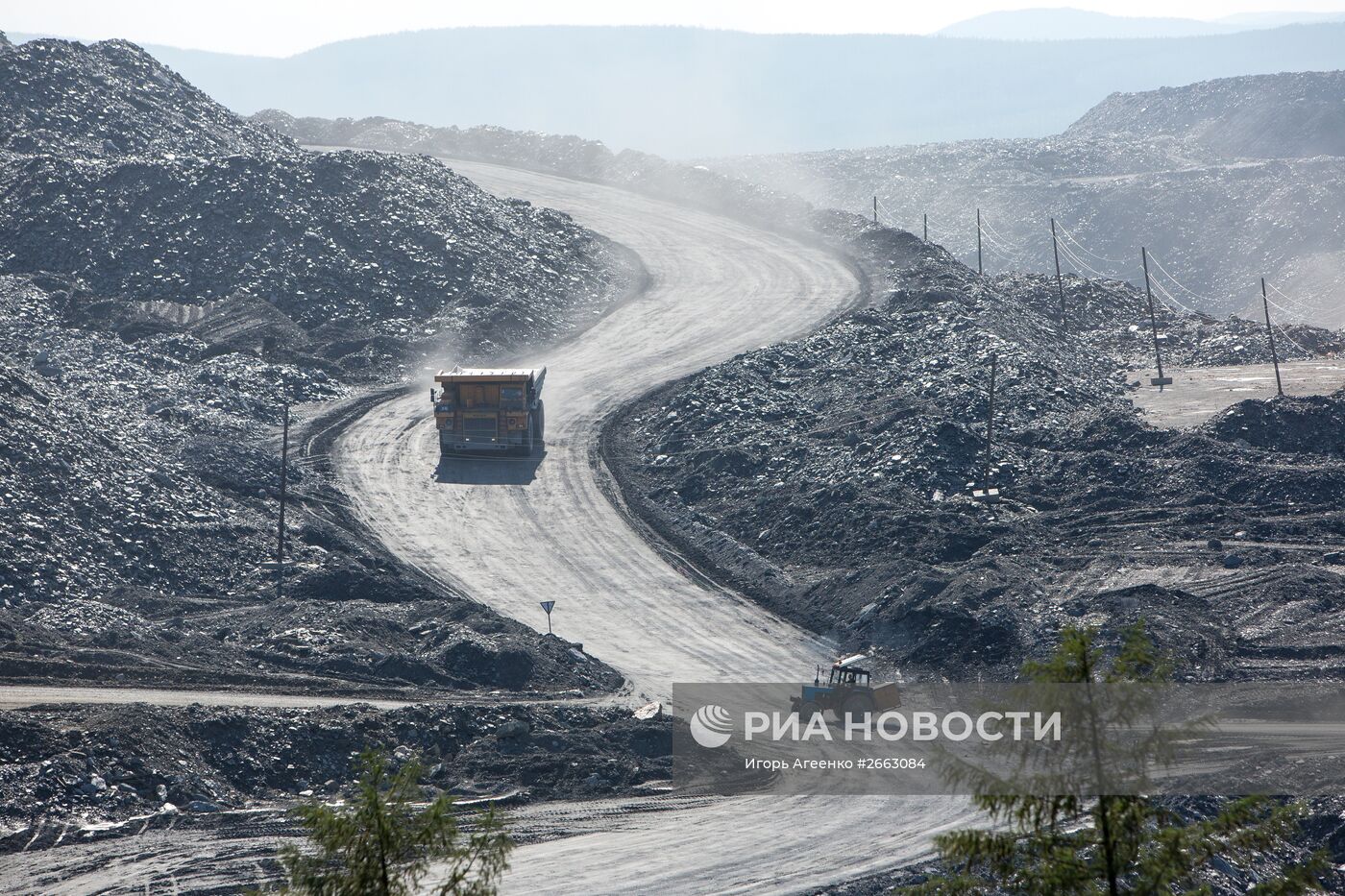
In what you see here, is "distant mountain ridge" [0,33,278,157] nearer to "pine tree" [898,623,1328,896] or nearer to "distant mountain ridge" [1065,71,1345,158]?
"pine tree" [898,623,1328,896]

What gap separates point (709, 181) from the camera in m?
66.4

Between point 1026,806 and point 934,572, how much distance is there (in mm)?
22489

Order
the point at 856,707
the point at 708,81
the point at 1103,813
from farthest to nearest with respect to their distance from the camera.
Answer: the point at 708,81
the point at 856,707
the point at 1103,813

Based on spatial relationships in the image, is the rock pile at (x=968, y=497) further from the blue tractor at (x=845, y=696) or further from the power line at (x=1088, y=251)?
the power line at (x=1088, y=251)

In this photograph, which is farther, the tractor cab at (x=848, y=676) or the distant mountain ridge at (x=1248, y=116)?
the distant mountain ridge at (x=1248, y=116)

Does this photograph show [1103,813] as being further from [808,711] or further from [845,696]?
[808,711]

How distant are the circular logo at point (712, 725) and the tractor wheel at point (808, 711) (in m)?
1.34

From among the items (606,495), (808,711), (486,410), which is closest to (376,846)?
(808,711)

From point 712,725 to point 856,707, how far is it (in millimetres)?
2675

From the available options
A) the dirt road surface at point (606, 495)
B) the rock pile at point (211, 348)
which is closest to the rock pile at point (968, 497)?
the dirt road surface at point (606, 495)

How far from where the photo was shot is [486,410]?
38.5 m

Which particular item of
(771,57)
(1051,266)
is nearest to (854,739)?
(1051,266)

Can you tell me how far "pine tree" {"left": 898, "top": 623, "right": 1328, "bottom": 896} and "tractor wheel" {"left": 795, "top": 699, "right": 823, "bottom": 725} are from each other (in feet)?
52.6

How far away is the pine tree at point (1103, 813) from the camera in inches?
358
